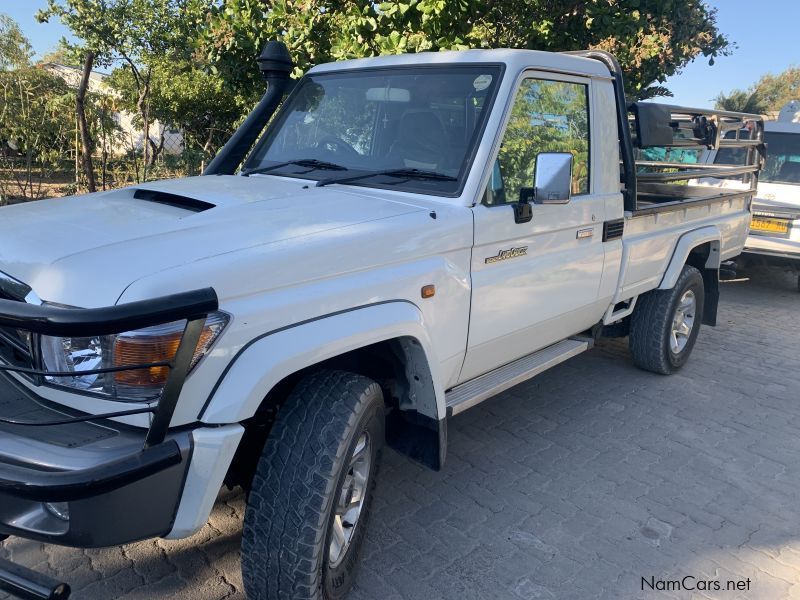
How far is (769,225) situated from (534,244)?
19.8ft

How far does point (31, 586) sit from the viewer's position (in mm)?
2004

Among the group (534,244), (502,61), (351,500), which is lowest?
(351,500)

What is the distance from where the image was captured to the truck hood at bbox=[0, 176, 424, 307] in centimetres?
202

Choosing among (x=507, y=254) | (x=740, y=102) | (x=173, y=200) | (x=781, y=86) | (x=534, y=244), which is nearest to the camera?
(x=173, y=200)

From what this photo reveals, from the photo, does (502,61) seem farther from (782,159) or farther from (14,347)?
(782,159)

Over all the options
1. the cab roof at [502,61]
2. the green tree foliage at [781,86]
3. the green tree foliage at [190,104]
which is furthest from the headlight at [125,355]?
the green tree foliage at [781,86]

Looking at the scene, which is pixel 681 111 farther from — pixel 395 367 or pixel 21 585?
pixel 21 585

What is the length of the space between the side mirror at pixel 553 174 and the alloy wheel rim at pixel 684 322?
2669 mm

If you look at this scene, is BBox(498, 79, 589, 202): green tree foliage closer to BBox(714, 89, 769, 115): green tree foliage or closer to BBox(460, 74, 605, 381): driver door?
BBox(460, 74, 605, 381): driver door

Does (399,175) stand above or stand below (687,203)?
above

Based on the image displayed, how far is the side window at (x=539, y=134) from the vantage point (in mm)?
3162

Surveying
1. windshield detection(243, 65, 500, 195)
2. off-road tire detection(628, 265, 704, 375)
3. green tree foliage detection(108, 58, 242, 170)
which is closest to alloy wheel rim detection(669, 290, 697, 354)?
off-road tire detection(628, 265, 704, 375)

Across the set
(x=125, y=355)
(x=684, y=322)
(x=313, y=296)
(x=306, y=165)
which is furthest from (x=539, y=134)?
(x=684, y=322)

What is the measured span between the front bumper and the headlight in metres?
0.13
